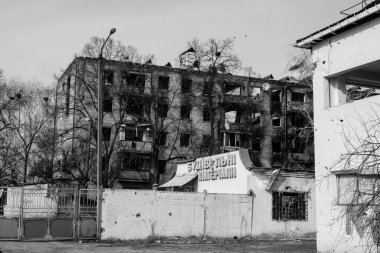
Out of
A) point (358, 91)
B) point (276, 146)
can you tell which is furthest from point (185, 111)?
point (358, 91)

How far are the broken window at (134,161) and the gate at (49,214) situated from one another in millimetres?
32645

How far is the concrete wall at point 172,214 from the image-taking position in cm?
2228

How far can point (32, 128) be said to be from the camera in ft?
195

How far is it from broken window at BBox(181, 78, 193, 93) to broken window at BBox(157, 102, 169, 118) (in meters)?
2.81

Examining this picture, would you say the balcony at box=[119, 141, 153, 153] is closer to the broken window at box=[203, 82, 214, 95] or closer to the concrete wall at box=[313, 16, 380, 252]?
the broken window at box=[203, 82, 214, 95]

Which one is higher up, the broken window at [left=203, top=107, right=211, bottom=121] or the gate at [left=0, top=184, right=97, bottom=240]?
the broken window at [left=203, top=107, right=211, bottom=121]

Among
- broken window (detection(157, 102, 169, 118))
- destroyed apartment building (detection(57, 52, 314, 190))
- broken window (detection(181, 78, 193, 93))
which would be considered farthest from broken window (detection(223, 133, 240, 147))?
broken window (detection(157, 102, 169, 118))

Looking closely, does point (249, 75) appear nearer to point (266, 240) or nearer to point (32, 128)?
point (32, 128)

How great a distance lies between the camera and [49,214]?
21859 millimetres

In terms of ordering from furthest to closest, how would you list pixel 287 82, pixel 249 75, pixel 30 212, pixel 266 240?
pixel 287 82, pixel 249 75, pixel 266 240, pixel 30 212

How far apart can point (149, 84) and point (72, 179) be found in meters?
17.2

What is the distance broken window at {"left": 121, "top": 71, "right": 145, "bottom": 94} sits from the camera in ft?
176

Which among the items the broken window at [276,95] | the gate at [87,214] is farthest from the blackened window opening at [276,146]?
the gate at [87,214]

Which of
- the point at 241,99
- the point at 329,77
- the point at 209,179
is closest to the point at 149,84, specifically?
the point at 241,99
